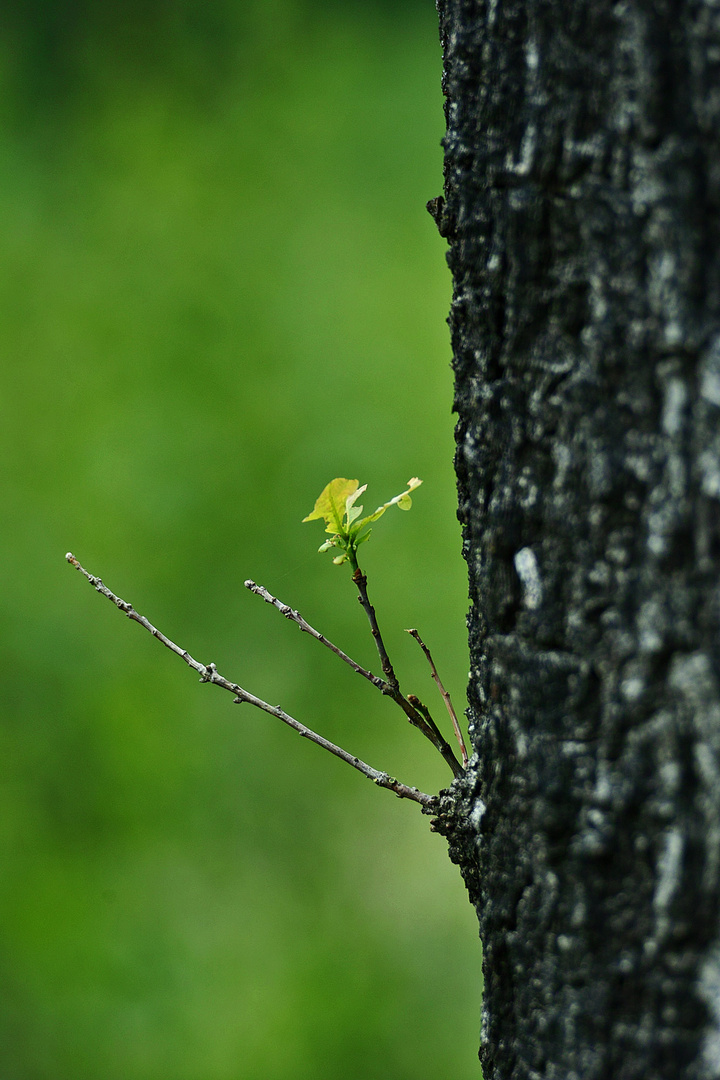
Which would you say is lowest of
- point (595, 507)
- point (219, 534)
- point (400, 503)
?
point (595, 507)

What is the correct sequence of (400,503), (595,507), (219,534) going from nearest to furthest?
(595,507)
(400,503)
(219,534)

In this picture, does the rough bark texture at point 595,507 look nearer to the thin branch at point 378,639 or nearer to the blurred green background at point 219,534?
the thin branch at point 378,639

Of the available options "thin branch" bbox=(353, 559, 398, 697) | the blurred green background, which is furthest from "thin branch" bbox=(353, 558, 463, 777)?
the blurred green background

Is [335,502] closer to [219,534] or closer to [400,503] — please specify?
[400,503]

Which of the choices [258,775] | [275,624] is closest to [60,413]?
[275,624]

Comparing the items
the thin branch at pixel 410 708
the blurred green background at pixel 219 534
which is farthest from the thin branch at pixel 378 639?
the blurred green background at pixel 219 534

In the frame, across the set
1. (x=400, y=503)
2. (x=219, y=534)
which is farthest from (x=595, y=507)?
(x=219, y=534)

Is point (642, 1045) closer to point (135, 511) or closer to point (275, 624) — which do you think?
point (275, 624)
